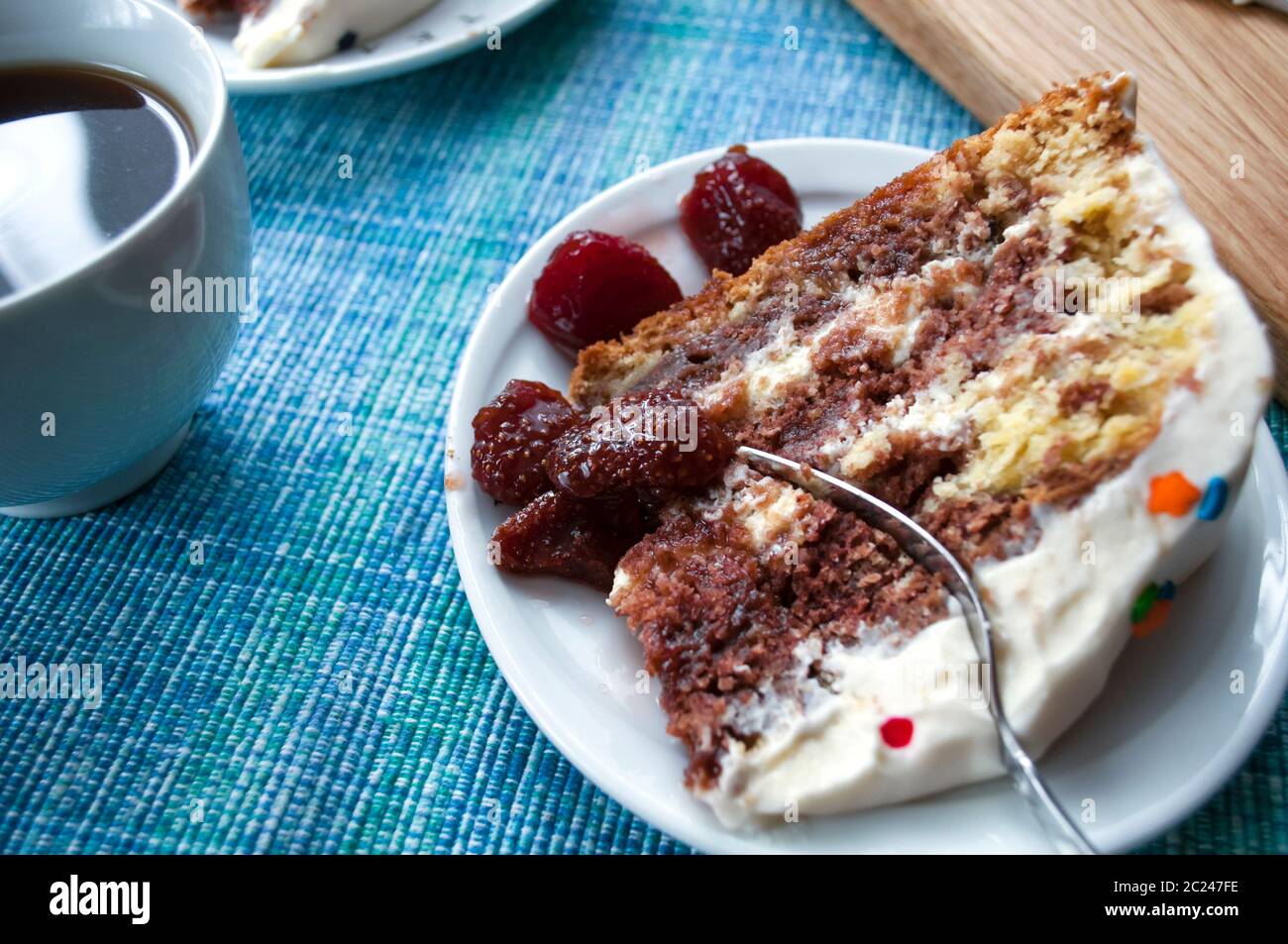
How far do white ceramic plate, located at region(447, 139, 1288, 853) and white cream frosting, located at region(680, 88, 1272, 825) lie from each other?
0.15 ft

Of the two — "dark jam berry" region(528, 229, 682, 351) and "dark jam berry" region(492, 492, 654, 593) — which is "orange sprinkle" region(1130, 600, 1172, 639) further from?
"dark jam berry" region(528, 229, 682, 351)

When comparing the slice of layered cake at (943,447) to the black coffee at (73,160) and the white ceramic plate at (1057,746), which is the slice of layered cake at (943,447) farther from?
the black coffee at (73,160)

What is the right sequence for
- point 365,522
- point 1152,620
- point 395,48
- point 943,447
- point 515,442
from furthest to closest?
point 395,48, point 365,522, point 515,442, point 943,447, point 1152,620

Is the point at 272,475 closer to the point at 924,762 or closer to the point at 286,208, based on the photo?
the point at 286,208

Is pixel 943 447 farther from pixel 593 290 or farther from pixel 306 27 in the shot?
pixel 306 27

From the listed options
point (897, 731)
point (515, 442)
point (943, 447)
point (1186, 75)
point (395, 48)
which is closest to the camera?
point (897, 731)

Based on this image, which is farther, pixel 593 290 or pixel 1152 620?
pixel 593 290

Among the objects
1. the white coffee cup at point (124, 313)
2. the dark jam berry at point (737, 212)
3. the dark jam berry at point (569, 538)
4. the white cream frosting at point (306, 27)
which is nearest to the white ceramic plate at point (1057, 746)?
the dark jam berry at point (569, 538)

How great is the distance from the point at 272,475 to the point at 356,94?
1.31 m

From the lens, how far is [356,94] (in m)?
2.95

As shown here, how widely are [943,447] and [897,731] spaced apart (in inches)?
19.8

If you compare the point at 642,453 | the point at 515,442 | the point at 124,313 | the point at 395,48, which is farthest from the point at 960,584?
the point at 395,48

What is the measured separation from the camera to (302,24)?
2.62 metres
